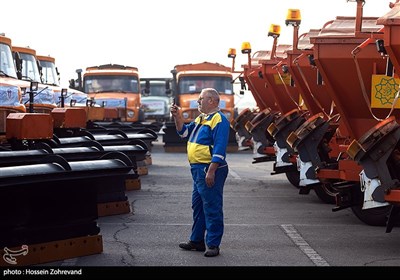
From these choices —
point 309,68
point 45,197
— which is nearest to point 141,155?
point 309,68

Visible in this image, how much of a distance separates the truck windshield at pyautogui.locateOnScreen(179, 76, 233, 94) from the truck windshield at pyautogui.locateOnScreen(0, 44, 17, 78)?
2217 cm

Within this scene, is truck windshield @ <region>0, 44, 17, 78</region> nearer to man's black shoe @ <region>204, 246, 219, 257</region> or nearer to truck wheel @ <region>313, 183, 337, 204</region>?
truck wheel @ <region>313, 183, 337, 204</region>

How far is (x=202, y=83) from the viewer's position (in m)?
40.5

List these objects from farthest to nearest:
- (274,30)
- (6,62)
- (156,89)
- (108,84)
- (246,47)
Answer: (156,89), (108,84), (246,47), (274,30), (6,62)

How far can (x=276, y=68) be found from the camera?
20.6 meters

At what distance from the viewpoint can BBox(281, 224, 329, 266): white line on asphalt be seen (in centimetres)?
1141

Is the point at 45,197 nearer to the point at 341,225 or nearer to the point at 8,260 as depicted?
the point at 8,260

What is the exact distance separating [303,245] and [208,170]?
5.04 ft

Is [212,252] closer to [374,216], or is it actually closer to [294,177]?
[374,216]

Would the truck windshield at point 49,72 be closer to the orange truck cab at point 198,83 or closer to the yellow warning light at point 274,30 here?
the yellow warning light at point 274,30

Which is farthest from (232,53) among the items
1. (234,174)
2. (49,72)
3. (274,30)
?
(274,30)

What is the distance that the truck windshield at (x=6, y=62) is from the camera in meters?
17.5

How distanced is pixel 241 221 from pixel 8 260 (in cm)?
478

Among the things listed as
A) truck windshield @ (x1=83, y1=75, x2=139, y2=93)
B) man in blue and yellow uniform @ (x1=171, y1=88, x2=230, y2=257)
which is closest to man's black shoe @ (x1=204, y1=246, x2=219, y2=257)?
man in blue and yellow uniform @ (x1=171, y1=88, x2=230, y2=257)
